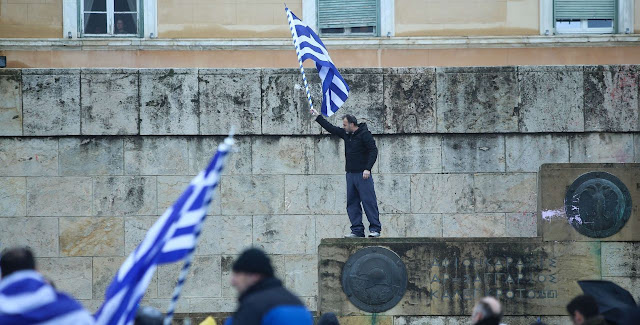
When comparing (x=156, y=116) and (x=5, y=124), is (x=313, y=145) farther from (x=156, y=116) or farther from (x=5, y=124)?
(x=5, y=124)

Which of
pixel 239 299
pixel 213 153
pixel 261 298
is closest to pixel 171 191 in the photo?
pixel 213 153

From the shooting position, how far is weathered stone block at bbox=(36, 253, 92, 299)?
51.2ft

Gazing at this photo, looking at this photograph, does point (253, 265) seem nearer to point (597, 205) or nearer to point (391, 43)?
point (597, 205)

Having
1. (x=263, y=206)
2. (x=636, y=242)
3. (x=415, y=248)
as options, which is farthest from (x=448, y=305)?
(x=263, y=206)

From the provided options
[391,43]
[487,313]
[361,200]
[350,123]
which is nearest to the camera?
[487,313]

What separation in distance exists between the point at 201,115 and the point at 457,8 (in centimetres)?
599

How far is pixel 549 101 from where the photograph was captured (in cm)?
1600

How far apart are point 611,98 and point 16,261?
35.1 feet

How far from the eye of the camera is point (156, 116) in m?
15.9

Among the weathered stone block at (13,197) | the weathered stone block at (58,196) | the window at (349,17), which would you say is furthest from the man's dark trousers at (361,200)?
the window at (349,17)

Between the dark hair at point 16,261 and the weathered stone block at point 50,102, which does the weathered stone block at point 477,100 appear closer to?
the weathered stone block at point 50,102

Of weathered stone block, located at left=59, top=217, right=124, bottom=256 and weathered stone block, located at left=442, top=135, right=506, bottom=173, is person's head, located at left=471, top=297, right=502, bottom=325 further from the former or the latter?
weathered stone block, located at left=59, top=217, right=124, bottom=256

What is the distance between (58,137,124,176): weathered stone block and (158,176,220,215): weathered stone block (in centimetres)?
62

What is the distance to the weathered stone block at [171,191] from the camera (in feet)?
52.0
